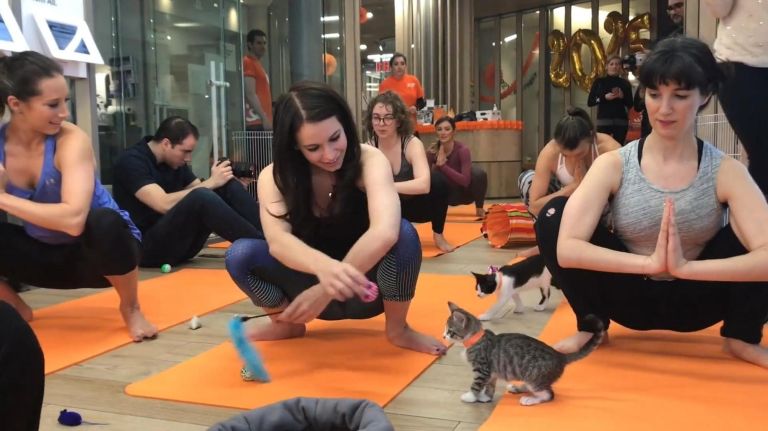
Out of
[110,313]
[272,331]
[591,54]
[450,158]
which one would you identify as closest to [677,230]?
[272,331]

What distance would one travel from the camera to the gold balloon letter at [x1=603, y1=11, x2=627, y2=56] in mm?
9719

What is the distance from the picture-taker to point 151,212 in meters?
3.51

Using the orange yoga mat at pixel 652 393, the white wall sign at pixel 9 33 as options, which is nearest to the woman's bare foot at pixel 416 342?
the orange yoga mat at pixel 652 393

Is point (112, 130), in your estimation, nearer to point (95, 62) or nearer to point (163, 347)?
point (95, 62)

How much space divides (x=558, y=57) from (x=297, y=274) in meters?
9.57

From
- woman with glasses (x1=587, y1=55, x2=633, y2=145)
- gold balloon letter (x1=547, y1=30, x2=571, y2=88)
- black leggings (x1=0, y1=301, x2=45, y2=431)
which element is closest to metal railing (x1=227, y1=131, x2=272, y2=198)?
woman with glasses (x1=587, y1=55, x2=633, y2=145)

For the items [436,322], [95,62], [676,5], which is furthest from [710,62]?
[676,5]

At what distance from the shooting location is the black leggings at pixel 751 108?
2152 millimetres

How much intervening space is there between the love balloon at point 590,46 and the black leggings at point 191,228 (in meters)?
7.56

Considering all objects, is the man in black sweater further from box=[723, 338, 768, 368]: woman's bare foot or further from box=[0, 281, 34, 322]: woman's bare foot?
box=[723, 338, 768, 368]: woman's bare foot

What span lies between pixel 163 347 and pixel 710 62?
1.74m

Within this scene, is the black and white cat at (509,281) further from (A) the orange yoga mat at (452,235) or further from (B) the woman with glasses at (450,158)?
(B) the woman with glasses at (450,158)

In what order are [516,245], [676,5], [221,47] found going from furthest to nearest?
1. [221,47]
2. [676,5]
3. [516,245]

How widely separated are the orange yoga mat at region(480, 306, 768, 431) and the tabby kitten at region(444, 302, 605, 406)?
0.04 meters
